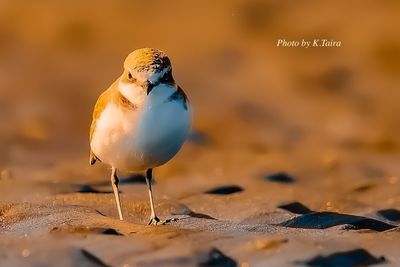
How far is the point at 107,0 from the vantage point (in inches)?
441

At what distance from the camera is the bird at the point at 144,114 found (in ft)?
18.9

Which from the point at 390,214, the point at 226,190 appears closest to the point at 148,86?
the point at 390,214

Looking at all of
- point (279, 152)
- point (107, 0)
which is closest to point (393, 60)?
point (279, 152)

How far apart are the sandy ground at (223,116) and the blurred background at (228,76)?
0.02 metres

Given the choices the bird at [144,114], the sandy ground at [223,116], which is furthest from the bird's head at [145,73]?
the sandy ground at [223,116]

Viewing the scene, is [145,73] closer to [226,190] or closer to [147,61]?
[147,61]

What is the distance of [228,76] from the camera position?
34.9 ft

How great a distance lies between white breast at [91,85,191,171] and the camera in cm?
580

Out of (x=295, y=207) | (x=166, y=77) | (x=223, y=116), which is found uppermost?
(x=223, y=116)

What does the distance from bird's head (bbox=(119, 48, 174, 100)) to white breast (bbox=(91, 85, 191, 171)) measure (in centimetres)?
6

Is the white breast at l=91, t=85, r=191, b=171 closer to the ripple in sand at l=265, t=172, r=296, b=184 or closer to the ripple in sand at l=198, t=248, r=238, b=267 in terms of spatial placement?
the ripple in sand at l=198, t=248, r=238, b=267

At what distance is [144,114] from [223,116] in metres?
4.50

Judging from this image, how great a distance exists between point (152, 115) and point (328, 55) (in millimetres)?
5349

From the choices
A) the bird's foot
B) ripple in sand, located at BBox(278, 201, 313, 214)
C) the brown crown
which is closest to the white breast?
the brown crown
